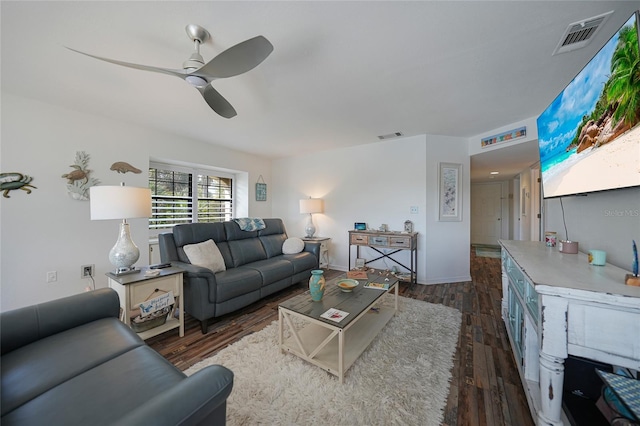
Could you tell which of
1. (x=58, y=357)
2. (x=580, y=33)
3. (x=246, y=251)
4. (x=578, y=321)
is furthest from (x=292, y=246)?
(x=580, y=33)

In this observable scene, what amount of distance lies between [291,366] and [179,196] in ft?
11.6

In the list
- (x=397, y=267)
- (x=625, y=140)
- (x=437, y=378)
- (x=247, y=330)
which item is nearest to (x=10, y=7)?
(x=247, y=330)

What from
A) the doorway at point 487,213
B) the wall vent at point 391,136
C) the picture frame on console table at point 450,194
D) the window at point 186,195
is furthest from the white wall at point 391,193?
the doorway at point 487,213

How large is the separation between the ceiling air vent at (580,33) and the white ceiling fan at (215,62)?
2006 millimetres

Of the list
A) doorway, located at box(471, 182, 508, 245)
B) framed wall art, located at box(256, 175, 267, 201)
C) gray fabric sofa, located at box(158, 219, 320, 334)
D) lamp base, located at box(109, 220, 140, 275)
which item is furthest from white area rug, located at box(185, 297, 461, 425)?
doorway, located at box(471, 182, 508, 245)

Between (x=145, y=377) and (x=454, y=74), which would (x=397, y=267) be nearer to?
(x=454, y=74)

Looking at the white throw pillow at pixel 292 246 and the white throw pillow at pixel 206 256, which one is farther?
the white throw pillow at pixel 292 246

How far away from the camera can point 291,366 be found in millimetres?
1693

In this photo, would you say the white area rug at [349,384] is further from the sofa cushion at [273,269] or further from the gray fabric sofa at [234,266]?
the sofa cushion at [273,269]

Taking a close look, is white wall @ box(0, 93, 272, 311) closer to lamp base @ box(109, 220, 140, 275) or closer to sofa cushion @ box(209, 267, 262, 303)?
lamp base @ box(109, 220, 140, 275)

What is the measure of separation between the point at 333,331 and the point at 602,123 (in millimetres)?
2064

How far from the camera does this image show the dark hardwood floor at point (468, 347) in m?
1.36

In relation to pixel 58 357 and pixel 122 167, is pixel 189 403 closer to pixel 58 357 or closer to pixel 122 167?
pixel 58 357

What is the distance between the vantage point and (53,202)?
2.61 meters
